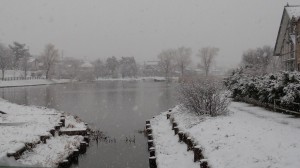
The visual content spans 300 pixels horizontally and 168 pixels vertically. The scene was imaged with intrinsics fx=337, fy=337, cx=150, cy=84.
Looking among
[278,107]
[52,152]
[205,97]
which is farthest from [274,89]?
[52,152]

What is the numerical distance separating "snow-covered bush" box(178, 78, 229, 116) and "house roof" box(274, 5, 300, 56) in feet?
58.0

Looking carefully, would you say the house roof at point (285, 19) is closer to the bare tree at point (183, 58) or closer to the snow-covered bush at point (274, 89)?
the snow-covered bush at point (274, 89)

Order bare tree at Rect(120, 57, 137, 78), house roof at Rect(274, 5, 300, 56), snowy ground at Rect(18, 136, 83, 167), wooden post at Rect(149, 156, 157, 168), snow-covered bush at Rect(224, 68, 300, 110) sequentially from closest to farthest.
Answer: snowy ground at Rect(18, 136, 83, 167), wooden post at Rect(149, 156, 157, 168), snow-covered bush at Rect(224, 68, 300, 110), house roof at Rect(274, 5, 300, 56), bare tree at Rect(120, 57, 137, 78)

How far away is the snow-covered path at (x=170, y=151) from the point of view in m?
12.3

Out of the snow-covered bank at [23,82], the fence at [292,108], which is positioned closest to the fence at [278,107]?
the fence at [292,108]

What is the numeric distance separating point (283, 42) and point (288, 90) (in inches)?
936

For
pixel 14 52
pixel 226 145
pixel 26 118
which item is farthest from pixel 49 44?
pixel 226 145

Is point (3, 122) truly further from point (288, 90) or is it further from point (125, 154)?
point (288, 90)

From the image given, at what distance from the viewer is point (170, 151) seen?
46.8ft

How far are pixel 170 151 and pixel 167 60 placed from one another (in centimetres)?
11624

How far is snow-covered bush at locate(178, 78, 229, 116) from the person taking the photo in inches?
714

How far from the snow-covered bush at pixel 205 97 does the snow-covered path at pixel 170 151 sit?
1.99m

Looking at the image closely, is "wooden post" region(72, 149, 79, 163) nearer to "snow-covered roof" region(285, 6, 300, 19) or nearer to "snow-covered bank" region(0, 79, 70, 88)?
"snow-covered roof" region(285, 6, 300, 19)

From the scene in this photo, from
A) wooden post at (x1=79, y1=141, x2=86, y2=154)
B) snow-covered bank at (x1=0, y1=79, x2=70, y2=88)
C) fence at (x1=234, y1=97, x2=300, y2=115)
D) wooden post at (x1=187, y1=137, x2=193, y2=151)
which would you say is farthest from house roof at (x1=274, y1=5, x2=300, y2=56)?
snow-covered bank at (x1=0, y1=79, x2=70, y2=88)
